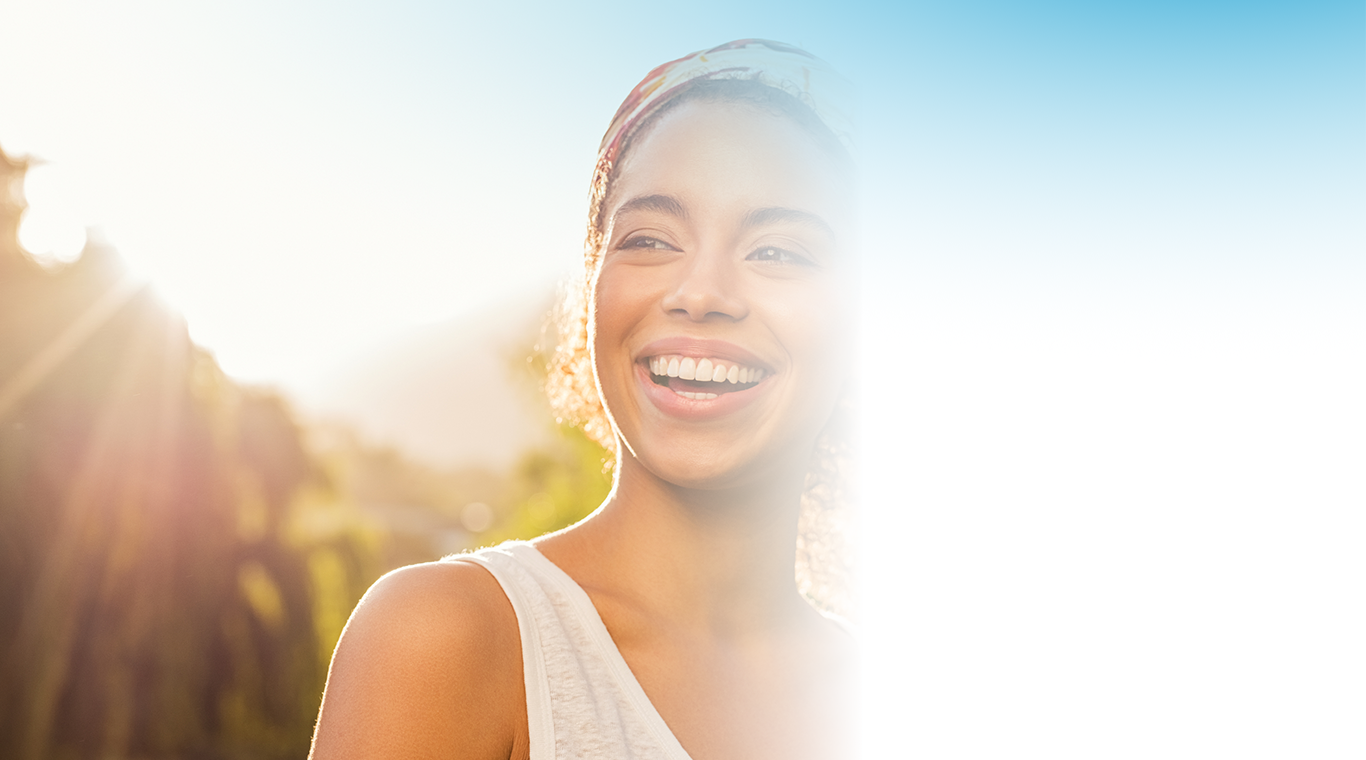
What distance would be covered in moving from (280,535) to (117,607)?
226 centimetres

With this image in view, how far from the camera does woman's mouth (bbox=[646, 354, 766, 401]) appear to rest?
192 centimetres

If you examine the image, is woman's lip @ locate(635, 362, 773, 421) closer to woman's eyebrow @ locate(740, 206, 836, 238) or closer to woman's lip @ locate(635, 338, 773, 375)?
woman's lip @ locate(635, 338, 773, 375)

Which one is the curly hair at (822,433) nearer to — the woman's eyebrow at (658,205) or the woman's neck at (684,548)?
the woman's eyebrow at (658,205)

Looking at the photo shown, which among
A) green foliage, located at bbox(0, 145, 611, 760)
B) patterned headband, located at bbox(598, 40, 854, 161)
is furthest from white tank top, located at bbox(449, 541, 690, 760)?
green foliage, located at bbox(0, 145, 611, 760)

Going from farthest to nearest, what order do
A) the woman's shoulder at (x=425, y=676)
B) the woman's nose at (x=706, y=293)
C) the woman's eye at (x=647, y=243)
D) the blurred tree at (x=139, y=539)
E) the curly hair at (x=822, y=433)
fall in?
1. the blurred tree at (x=139, y=539)
2. the curly hair at (x=822, y=433)
3. the woman's eye at (x=647, y=243)
4. the woman's nose at (x=706, y=293)
5. the woman's shoulder at (x=425, y=676)

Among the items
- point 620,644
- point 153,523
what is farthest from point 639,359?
point 153,523

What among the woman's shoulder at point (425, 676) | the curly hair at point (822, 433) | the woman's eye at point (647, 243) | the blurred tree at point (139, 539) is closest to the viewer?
the woman's shoulder at point (425, 676)

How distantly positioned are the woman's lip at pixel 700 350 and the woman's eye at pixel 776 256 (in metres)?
0.19

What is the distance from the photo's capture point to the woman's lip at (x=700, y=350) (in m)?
1.91

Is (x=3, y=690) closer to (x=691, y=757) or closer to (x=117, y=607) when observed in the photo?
(x=117, y=607)

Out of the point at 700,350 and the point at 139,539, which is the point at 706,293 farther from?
the point at 139,539

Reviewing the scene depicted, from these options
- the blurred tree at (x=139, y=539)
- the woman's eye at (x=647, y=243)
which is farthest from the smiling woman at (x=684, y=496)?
the blurred tree at (x=139, y=539)

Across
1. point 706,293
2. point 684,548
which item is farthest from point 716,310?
point 684,548

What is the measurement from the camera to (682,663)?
194 centimetres
